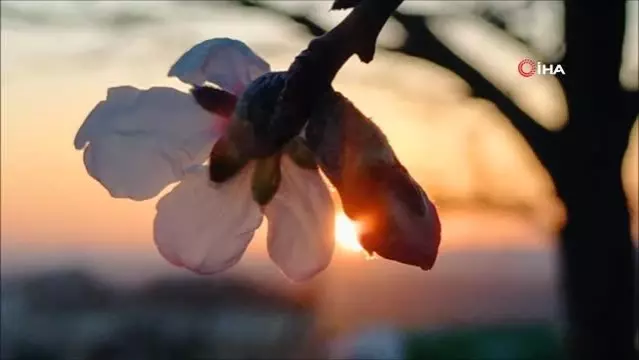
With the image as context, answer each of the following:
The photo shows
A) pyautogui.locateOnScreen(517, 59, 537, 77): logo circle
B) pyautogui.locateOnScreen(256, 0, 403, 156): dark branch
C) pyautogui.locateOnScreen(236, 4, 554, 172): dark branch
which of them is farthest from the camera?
pyautogui.locateOnScreen(236, 4, 554, 172): dark branch

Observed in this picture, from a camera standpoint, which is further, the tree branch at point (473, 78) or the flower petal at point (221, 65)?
the tree branch at point (473, 78)

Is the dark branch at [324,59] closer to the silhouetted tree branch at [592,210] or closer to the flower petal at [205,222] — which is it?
the flower petal at [205,222]

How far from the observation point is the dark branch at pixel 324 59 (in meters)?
0.33

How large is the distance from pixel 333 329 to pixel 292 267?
207 centimetres

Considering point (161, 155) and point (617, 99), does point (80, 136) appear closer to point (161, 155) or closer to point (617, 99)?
point (161, 155)

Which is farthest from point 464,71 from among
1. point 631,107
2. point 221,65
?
point 221,65

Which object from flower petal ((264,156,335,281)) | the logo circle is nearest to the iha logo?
the logo circle

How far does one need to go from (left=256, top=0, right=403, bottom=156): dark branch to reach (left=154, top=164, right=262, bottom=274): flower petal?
0.05m

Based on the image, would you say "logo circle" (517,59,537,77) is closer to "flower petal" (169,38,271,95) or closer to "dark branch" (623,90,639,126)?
"dark branch" (623,90,639,126)

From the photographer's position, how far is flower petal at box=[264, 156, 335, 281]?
0.37m

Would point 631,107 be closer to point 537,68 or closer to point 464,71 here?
point 537,68

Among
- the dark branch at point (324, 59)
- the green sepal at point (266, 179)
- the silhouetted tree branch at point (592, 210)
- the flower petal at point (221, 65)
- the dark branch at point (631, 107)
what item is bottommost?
the silhouetted tree branch at point (592, 210)

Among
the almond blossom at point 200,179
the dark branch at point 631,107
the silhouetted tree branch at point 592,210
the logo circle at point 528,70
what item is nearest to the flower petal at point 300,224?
the almond blossom at point 200,179

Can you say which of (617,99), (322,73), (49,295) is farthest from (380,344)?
(49,295)
